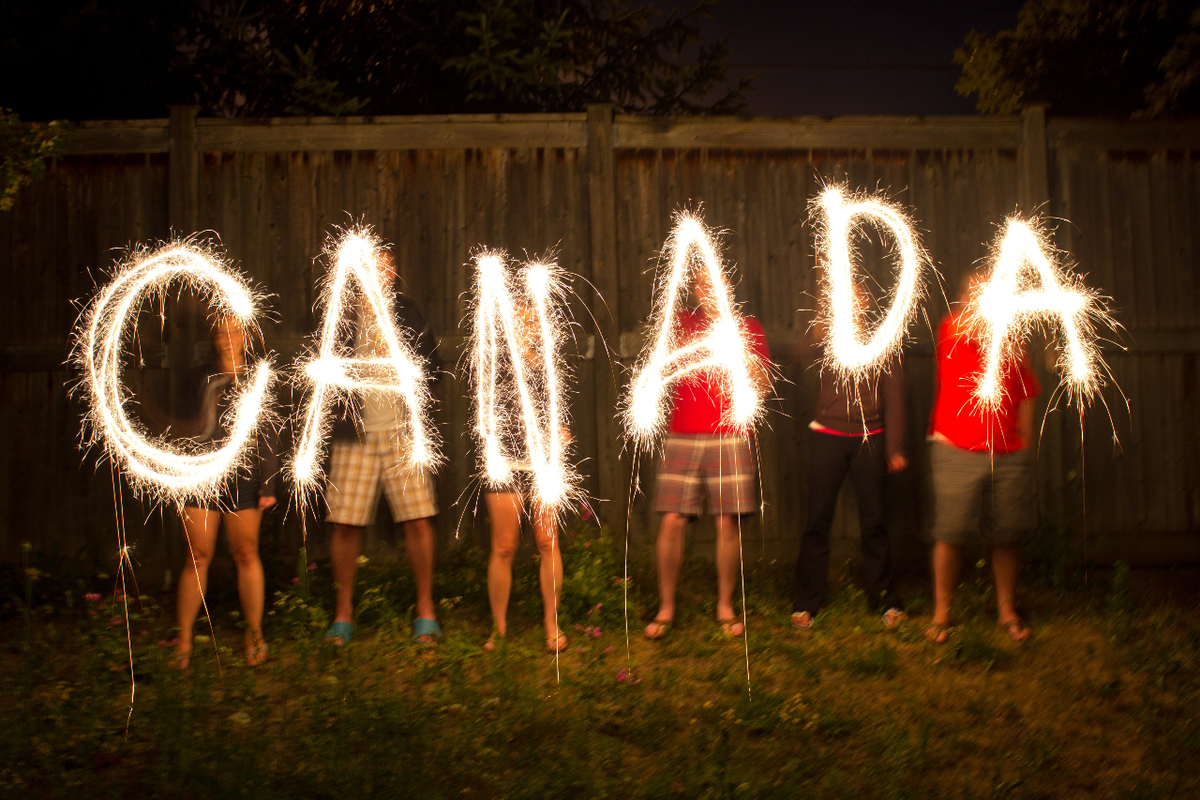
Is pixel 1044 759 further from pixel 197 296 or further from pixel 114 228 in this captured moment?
pixel 114 228

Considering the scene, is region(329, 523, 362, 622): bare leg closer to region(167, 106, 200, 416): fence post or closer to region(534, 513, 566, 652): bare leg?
region(534, 513, 566, 652): bare leg

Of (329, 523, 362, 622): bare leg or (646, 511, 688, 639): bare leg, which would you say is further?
(646, 511, 688, 639): bare leg

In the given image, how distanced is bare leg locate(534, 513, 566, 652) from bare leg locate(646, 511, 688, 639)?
1.80ft

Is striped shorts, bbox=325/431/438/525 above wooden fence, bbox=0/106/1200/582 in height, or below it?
below

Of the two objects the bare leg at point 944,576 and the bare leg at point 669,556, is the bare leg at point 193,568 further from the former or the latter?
the bare leg at point 944,576

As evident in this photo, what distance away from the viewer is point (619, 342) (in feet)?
17.5

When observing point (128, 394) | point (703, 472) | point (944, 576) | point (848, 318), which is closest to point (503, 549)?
point (703, 472)

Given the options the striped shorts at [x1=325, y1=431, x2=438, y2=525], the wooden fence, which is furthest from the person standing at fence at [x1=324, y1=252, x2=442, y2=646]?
the wooden fence

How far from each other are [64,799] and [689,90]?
6937 mm

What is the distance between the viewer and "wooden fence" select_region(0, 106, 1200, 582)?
5.22m

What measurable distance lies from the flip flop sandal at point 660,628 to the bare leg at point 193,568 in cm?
225

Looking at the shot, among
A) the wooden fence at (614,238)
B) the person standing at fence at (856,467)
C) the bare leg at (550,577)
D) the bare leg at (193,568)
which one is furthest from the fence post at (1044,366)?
the bare leg at (193,568)

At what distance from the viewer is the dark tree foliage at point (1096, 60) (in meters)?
6.91

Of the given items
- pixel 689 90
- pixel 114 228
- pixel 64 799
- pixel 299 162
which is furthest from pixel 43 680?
pixel 689 90
